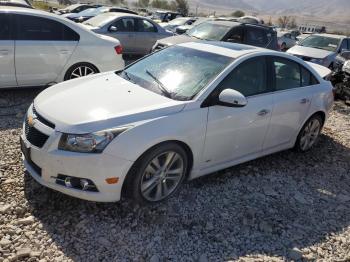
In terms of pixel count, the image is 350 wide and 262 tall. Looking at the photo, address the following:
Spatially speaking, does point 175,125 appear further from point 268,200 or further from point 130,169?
point 268,200

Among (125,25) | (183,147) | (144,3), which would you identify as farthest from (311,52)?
(144,3)

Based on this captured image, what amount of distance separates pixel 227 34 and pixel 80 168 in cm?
784

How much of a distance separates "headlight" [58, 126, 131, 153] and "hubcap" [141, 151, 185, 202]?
0.51m

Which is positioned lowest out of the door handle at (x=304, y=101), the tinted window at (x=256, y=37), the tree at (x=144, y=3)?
the tree at (x=144, y=3)

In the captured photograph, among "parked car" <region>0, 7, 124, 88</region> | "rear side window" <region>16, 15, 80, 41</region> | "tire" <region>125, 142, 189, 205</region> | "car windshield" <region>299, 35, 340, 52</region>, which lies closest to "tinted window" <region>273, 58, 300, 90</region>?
"tire" <region>125, 142, 189, 205</region>

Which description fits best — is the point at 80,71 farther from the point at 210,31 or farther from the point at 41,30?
the point at 210,31

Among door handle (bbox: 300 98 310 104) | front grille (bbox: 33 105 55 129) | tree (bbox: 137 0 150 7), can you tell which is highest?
front grille (bbox: 33 105 55 129)

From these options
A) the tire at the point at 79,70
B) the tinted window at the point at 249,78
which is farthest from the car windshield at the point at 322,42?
the tinted window at the point at 249,78

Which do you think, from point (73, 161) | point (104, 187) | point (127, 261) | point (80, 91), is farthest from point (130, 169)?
point (80, 91)

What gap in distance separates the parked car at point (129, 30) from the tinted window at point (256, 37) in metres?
3.29

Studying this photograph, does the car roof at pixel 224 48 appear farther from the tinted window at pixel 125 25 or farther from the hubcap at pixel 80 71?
the tinted window at pixel 125 25

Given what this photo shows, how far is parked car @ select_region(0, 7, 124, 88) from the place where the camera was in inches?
251

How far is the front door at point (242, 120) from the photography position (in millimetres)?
4117

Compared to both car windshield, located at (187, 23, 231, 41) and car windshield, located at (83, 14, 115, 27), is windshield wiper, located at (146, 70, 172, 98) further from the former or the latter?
car windshield, located at (83, 14, 115, 27)
